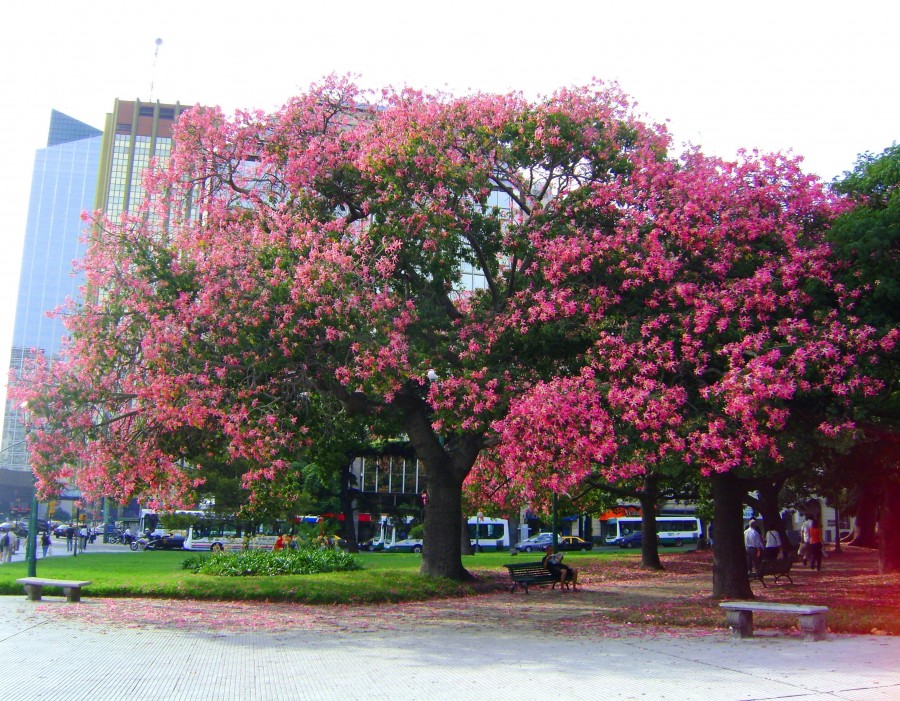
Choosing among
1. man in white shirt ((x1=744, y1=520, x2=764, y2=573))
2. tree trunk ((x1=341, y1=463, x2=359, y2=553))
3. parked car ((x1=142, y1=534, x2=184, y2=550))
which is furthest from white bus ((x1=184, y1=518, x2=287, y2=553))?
man in white shirt ((x1=744, y1=520, x2=764, y2=573))

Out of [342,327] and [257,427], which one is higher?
[342,327]

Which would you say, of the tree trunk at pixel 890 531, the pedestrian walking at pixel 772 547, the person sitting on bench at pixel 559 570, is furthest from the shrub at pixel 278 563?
the tree trunk at pixel 890 531

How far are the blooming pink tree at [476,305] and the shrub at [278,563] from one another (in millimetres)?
4751

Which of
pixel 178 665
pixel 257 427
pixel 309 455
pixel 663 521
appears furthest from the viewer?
pixel 663 521

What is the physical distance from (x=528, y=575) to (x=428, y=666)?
33.1 feet

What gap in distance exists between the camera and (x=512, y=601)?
16.5 meters

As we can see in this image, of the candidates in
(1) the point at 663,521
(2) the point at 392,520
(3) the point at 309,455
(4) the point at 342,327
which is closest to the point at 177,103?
(2) the point at 392,520

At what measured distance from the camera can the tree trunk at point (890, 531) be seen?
23.8 meters

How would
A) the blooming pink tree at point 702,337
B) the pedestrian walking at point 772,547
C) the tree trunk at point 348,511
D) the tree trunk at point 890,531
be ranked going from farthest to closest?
1. the tree trunk at point 348,511
2. the tree trunk at point 890,531
3. the pedestrian walking at point 772,547
4. the blooming pink tree at point 702,337

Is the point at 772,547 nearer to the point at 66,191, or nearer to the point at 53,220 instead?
the point at 53,220

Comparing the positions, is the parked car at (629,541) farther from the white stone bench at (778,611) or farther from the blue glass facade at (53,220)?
the blue glass facade at (53,220)

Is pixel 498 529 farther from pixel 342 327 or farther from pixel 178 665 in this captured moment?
pixel 178 665

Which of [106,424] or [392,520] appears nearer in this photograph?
[106,424]

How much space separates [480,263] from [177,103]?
312ft
